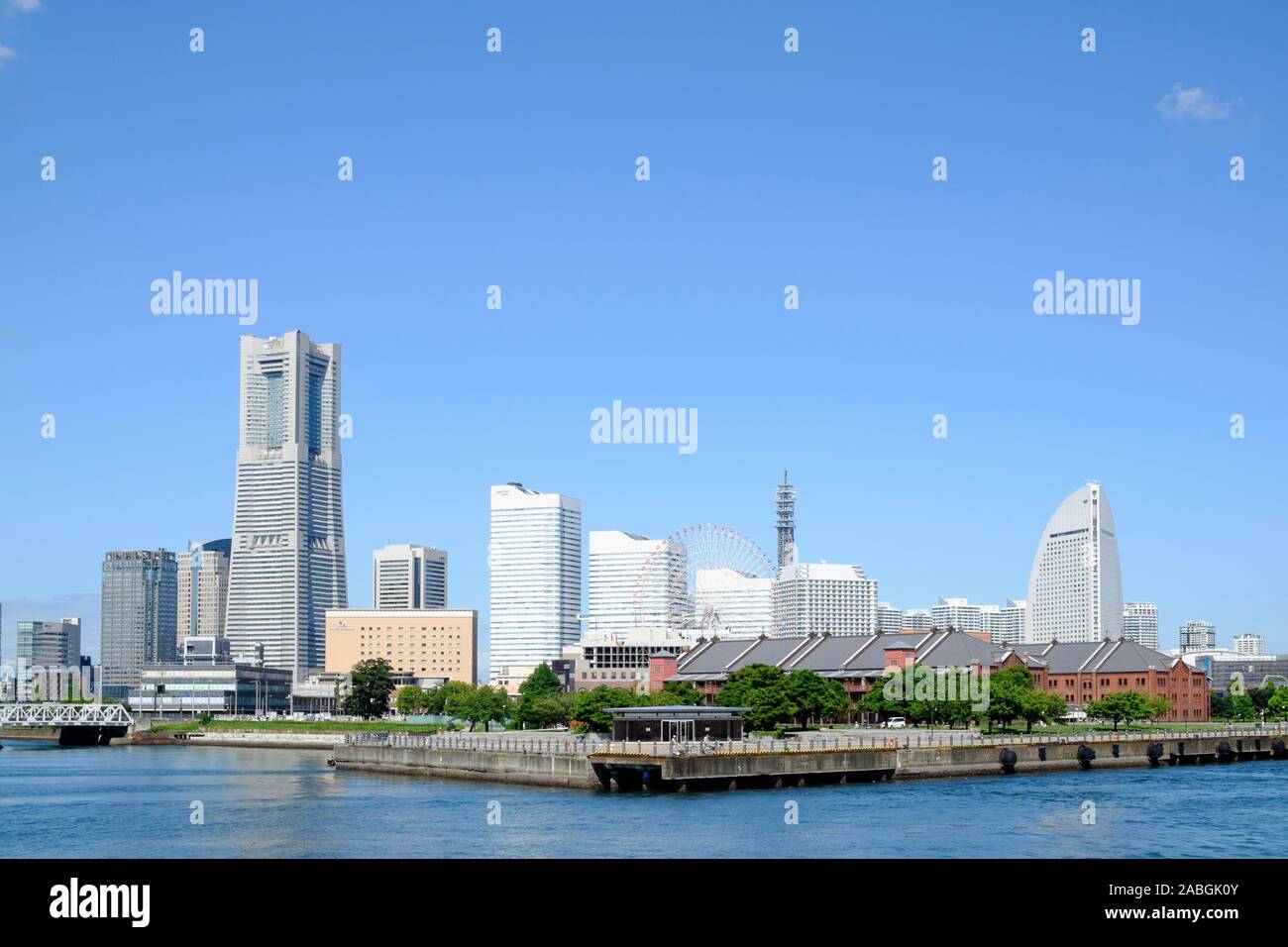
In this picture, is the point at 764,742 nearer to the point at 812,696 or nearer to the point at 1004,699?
the point at 812,696

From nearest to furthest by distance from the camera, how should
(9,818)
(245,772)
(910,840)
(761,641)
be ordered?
(910,840) < (9,818) < (245,772) < (761,641)

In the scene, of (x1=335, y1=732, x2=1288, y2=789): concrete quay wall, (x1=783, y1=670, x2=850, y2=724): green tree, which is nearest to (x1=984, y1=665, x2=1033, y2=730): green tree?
(x1=335, y1=732, x2=1288, y2=789): concrete quay wall

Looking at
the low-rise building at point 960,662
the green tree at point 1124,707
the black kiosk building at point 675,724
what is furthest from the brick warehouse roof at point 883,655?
the black kiosk building at point 675,724

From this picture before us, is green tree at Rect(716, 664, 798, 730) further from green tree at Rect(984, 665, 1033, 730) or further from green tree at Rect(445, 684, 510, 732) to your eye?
green tree at Rect(445, 684, 510, 732)

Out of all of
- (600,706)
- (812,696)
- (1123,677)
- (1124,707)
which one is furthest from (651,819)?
(1123,677)

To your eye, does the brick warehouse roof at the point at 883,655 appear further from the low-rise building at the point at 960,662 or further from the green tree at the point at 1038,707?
the green tree at the point at 1038,707
